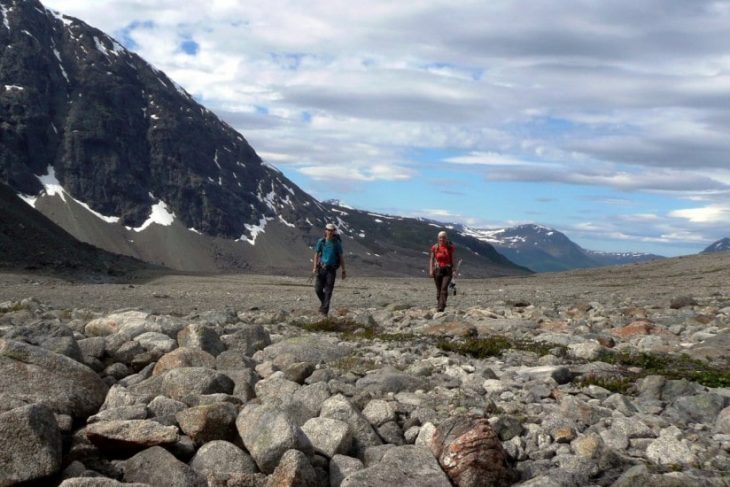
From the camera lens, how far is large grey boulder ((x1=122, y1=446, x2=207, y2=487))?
7.47 metres

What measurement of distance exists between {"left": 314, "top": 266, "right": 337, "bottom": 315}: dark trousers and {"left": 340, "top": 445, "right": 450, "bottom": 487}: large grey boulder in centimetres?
1235

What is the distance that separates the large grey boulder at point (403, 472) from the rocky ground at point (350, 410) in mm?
22

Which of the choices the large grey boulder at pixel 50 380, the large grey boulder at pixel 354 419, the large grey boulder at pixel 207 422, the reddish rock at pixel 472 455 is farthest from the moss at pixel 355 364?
the large grey boulder at pixel 50 380

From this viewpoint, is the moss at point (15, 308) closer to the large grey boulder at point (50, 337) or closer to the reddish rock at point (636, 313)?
the large grey boulder at point (50, 337)

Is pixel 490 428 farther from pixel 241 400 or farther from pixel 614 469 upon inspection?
pixel 241 400

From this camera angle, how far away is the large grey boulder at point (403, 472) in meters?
7.34

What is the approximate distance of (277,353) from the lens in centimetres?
1238

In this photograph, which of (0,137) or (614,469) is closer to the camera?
(614,469)

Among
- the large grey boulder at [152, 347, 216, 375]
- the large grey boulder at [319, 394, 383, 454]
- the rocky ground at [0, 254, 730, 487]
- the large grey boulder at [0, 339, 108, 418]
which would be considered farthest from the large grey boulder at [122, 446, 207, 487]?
the large grey boulder at [152, 347, 216, 375]

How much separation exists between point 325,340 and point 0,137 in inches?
7988

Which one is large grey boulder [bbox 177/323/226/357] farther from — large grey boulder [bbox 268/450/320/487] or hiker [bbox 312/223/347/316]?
hiker [bbox 312/223/347/316]

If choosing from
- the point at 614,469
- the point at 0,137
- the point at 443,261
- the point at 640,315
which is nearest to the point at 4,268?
the point at 443,261

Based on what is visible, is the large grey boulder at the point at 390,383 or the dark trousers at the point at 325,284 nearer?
the large grey boulder at the point at 390,383

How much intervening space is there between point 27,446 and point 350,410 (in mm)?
3411
